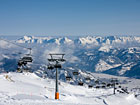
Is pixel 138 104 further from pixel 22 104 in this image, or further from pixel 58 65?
pixel 22 104

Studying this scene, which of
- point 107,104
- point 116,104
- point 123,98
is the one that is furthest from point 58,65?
point 123,98

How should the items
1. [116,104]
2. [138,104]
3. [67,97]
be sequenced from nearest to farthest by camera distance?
[67,97] < [116,104] < [138,104]

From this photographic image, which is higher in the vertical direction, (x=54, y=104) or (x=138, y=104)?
(x=54, y=104)

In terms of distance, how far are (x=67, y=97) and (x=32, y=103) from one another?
103 ft

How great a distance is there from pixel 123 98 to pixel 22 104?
75510 millimetres

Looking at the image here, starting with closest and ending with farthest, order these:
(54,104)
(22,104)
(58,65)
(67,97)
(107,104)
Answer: (22,104) → (54,104) → (58,65) → (67,97) → (107,104)

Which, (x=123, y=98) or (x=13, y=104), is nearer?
(x=13, y=104)

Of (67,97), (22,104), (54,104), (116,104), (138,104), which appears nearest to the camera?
(22,104)

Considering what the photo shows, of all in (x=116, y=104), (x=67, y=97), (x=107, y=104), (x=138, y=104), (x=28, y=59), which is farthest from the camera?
(x=138, y=104)

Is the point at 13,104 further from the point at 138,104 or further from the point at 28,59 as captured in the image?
the point at 138,104

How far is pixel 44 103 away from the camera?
3875 cm

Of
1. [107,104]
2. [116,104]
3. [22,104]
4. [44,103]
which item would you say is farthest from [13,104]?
[116,104]

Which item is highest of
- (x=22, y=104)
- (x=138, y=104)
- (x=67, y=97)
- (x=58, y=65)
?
(x=58, y=65)

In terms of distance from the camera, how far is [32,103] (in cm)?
3691
